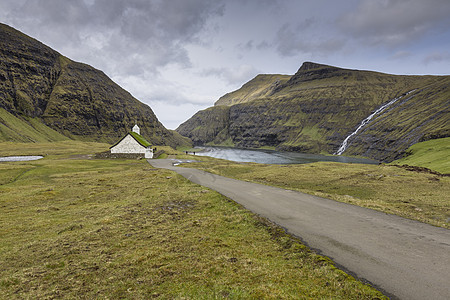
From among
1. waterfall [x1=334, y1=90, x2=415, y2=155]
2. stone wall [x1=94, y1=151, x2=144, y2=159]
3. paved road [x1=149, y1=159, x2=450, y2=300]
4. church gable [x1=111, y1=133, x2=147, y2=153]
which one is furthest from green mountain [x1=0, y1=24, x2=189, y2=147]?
waterfall [x1=334, y1=90, x2=415, y2=155]

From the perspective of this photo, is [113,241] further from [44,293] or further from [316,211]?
[316,211]

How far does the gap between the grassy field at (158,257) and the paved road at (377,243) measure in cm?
89

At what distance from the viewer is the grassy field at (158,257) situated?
648 centimetres

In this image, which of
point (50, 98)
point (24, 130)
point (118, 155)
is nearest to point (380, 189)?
point (118, 155)

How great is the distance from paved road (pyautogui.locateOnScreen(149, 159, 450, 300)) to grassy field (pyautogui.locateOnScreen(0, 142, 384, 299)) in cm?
89

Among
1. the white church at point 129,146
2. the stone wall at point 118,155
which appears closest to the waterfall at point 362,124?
the white church at point 129,146

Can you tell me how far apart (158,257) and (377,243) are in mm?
9283

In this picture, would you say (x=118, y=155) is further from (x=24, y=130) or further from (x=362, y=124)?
(x=362, y=124)

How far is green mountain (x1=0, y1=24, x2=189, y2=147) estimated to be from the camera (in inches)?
5320

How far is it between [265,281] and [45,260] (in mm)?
9182

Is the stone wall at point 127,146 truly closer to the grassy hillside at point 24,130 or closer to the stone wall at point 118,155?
the stone wall at point 118,155

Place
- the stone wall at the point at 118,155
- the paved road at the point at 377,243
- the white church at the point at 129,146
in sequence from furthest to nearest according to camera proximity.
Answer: the white church at the point at 129,146, the stone wall at the point at 118,155, the paved road at the point at 377,243

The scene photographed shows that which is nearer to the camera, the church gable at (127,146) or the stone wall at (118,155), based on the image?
the stone wall at (118,155)

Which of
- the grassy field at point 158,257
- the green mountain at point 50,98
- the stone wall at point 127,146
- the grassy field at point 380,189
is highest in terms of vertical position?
the green mountain at point 50,98
